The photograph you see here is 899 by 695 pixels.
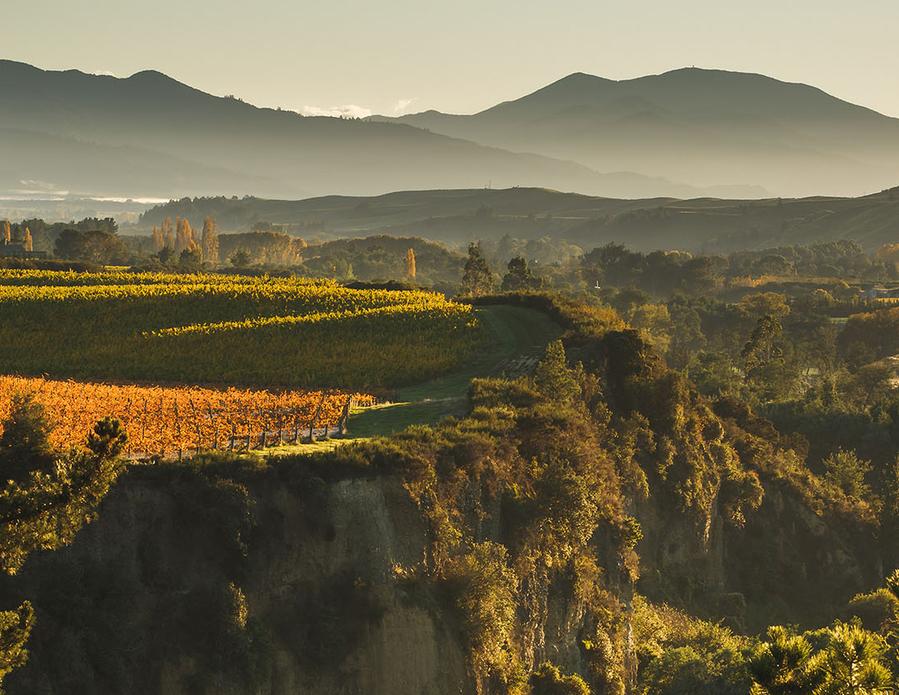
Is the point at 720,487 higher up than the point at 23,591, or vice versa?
the point at 23,591

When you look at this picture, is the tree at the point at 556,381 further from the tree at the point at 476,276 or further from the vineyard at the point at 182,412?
the tree at the point at 476,276

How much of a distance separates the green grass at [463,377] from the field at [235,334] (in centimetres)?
162

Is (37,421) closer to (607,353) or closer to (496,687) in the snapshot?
(496,687)

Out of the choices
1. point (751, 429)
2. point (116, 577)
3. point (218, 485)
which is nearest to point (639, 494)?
point (751, 429)

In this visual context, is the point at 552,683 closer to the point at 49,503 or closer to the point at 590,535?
the point at 590,535

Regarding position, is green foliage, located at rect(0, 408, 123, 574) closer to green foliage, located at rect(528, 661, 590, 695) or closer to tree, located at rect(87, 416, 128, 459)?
tree, located at rect(87, 416, 128, 459)

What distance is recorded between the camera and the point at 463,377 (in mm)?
71562

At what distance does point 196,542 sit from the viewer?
37438mm

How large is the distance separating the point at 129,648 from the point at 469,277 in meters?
127

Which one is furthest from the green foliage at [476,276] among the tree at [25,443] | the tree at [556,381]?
the tree at [25,443]

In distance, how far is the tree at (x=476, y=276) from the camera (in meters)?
154

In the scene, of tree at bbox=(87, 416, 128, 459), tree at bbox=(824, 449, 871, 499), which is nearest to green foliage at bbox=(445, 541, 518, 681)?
tree at bbox=(87, 416, 128, 459)

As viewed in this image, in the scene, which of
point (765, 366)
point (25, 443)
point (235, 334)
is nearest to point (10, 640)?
point (25, 443)

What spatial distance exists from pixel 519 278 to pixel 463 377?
91059mm
